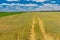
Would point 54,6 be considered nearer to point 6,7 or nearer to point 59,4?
point 59,4

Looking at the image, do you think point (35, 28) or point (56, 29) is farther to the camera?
point (35, 28)

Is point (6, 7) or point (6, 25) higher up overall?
point (6, 7)

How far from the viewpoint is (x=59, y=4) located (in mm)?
4461

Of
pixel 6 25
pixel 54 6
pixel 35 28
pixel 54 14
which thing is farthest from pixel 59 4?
pixel 6 25

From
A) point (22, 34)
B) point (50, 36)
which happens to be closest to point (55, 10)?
point (50, 36)

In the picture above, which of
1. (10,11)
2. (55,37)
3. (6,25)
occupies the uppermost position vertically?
(10,11)

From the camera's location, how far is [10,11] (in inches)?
179

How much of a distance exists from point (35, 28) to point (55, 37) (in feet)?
2.17

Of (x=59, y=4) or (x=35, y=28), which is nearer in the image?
(x=59, y=4)

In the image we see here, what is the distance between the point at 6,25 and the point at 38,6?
80 centimetres

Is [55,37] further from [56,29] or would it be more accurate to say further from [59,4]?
[59,4]

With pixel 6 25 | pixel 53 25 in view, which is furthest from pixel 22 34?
pixel 53 25

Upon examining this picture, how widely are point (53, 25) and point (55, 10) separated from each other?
37cm

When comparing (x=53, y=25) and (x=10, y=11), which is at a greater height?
(x=10, y=11)
